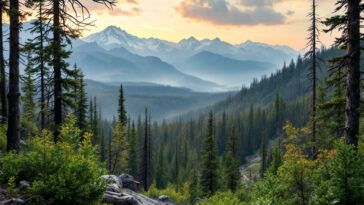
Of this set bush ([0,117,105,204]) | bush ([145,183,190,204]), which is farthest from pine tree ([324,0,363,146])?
bush ([145,183,190,204])

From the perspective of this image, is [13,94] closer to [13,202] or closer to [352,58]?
[13,202]

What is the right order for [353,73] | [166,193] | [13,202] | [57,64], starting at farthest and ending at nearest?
[166,193], [57,64], [353,73], [13,202]

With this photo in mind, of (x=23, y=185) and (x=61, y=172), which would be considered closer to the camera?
(x=61, y=172)

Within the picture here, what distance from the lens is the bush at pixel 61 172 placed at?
33.3ft

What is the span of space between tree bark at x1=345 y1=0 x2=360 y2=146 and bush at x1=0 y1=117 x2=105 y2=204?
11.5 meters

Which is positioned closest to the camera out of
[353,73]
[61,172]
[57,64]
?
[61,172]

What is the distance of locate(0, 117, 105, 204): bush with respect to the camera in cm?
1016

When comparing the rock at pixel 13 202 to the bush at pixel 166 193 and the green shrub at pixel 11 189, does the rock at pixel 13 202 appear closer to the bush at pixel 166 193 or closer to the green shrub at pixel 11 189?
the green shrub at pixel 11 189

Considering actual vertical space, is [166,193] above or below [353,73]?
below

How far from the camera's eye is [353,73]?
17062 millimetres

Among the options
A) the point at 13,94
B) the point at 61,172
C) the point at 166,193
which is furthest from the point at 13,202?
the point at 166,193

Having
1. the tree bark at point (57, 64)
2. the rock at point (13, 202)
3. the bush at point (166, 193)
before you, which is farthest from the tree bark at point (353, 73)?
the bush at point (166, 193)

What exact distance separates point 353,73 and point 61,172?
43.9 ft

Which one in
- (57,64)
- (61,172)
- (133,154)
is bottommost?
(133,154)
